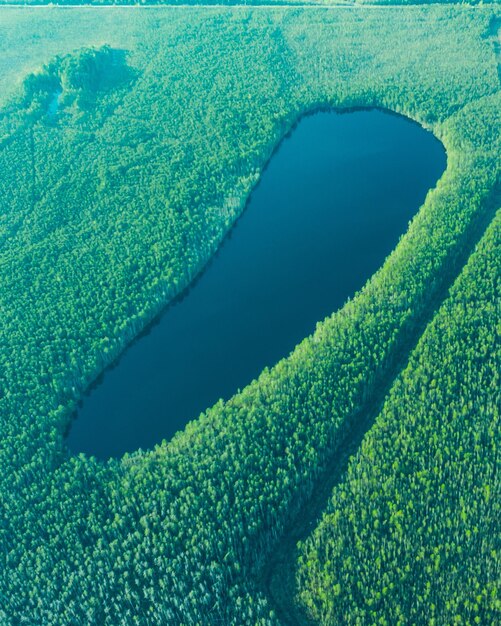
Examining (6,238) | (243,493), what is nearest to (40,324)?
(6,238)

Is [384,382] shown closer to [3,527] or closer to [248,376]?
[248,376]

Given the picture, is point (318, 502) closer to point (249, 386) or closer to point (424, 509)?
point (424, 509)

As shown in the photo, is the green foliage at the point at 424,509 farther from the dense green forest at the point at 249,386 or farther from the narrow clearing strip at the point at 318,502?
the narrow clearing strip at the point at 318,502

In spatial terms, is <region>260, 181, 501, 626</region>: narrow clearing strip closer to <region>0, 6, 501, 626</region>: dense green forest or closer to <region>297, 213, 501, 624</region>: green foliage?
<region>0, 6, 501, 626</region>: dense green forest

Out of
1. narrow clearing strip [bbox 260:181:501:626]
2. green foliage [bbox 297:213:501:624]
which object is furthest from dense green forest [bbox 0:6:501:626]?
narrow clearing strip [bbox 260:181:501:626]

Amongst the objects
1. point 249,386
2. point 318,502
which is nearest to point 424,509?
point 318,502

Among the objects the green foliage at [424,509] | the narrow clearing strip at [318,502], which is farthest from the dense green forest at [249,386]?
the narrow clearing strip at [318,502]

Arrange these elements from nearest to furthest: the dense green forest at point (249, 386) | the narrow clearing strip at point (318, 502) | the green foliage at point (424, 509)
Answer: the green foliage at point (424, 509)
the narrow clearing strip at point (318, 502)
the dense green forest at point (249, 386)
